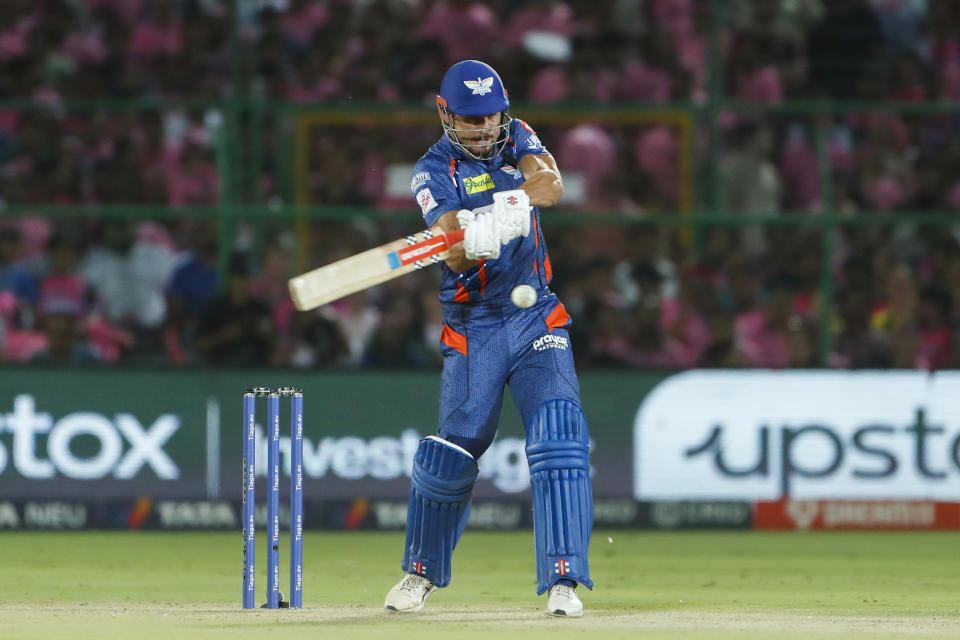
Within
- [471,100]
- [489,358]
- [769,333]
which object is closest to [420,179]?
[471,100]

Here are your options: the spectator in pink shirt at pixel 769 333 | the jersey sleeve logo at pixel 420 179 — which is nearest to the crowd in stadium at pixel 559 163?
the spectator in pink shirt at pixel 769 333

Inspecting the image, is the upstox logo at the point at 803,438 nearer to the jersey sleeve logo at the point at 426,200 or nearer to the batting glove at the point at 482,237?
the jersey sleeve logo at the point at 426,200

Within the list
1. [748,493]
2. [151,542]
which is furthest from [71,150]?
[748,493]

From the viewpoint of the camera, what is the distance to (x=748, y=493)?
11.5 meters

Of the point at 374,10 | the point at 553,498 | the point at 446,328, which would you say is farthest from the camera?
the point at 374,10

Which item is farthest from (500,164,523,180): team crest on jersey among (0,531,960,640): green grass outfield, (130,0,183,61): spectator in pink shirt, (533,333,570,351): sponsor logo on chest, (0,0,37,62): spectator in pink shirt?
(0,0,37,62): spectator in pink shirt

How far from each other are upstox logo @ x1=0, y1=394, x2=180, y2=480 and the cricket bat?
16.7ft

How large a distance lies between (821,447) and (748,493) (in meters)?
0.61

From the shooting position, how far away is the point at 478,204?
7.08 meters

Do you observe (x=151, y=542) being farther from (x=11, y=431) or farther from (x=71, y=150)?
(x=71, y=150)

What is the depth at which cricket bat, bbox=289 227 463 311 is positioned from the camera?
21.3 feet

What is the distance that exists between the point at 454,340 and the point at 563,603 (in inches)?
49.2

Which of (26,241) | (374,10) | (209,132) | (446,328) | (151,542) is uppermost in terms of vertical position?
(374,10)

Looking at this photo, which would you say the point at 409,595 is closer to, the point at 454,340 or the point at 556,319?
the point at 454,340
